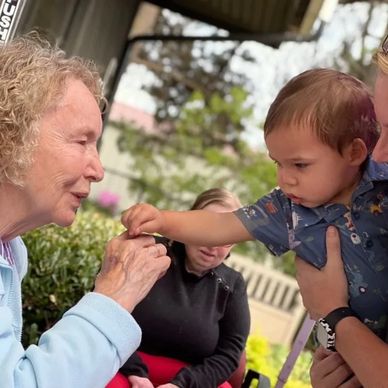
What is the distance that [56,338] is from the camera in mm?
1747

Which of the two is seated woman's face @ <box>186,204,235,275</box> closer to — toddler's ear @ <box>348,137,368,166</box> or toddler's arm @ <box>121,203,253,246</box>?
toddler's arm @ <box>121,203,253,246</box>

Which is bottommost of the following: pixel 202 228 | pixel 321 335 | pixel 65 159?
pixel 321 335

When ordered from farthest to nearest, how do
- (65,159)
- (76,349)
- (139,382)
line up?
(139,382), (65,159), (76,349)

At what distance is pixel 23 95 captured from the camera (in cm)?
192

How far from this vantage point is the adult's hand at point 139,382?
2.90 metres

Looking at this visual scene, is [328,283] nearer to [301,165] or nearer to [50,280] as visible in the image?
[301,165]

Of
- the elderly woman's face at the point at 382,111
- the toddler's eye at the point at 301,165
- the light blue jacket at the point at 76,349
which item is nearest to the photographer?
the light blue jacket at the point at 76,349

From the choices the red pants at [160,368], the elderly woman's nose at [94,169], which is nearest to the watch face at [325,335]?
the elderly woman's nose at [94,169]

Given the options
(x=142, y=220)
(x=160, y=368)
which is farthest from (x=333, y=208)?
(x=160, y=368)

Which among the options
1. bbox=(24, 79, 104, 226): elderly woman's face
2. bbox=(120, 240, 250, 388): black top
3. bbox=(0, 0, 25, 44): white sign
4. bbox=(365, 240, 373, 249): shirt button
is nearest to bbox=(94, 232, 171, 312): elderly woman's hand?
bbox=(24, 79, 104, 226): elderly woman's face

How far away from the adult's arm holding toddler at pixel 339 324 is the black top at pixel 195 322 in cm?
102

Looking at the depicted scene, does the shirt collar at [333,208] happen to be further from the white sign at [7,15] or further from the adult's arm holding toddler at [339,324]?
the white sign at [7,15]

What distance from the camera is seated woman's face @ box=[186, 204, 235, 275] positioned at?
3225 millimetres

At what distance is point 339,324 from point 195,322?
1257mm
